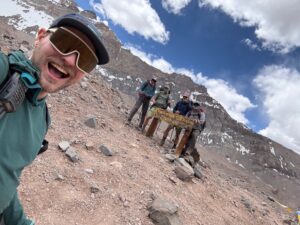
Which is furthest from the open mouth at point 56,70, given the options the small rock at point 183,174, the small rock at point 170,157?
the small rock at point 170,157

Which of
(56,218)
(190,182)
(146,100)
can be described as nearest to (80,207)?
(56,218)

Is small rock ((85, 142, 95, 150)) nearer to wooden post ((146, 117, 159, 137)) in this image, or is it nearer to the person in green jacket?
wooden post ((146, 117, 159, 137))

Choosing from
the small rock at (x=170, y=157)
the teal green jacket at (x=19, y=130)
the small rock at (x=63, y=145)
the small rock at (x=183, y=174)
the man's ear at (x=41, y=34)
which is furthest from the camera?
the small rock at (x=170, y=157)

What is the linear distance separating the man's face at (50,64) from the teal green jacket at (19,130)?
0.09 meters

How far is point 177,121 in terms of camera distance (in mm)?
13094

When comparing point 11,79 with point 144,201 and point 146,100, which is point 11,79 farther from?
point 146,100

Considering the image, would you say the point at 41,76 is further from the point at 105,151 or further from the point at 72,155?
the point at 105,151

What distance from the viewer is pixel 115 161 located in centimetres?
898

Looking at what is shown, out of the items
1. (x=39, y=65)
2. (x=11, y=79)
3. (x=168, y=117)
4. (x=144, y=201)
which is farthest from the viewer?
(x=168, y=117)

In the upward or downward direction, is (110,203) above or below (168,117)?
below

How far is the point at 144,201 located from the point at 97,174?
4.11ft

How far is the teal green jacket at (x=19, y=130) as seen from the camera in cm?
156

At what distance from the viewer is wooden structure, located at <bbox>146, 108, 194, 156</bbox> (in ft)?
41.8

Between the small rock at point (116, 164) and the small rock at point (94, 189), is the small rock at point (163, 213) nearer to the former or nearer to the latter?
the small rock at point (94, 189)
